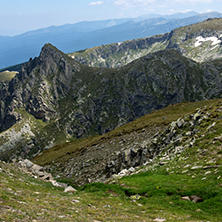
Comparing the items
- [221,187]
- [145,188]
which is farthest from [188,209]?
[145,188]

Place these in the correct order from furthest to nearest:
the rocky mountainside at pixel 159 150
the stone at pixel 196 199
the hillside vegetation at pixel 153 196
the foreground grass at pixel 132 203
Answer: the rocky mountainside at pixel 159 150
the stone at pixel 196 199
the hillside vegetation at pixel 153 196
the foreground grass at pixel 132 203

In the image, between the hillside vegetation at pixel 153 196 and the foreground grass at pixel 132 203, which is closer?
the foreground grass at pixel 132 203

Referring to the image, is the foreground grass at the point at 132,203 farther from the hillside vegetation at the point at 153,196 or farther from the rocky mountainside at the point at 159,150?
the rocky mountainside at the point at 159,150

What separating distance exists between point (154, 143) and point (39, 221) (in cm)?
3326

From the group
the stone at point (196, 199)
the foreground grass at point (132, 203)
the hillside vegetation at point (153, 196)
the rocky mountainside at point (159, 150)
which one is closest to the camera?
the foreground grass at point (132, 203)

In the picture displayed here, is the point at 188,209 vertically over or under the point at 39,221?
under

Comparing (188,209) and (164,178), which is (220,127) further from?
(188,209)

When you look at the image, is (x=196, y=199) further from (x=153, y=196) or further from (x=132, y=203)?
(x=132, y=203)

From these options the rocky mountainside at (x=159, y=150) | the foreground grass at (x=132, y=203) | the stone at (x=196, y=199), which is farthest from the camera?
the rocky mountainside at (x=159, y=150)

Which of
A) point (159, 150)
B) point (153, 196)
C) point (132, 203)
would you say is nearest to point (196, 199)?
point (153, 196)

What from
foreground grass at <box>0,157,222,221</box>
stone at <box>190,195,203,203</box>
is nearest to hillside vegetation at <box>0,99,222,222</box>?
foreground grass at <box>0,157,222,221</box>

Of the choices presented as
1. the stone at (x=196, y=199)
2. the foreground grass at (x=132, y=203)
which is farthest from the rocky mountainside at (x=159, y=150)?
the stone at (x=196, y=199)

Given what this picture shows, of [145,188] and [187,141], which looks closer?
[145,188]

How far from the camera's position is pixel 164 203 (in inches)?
696
